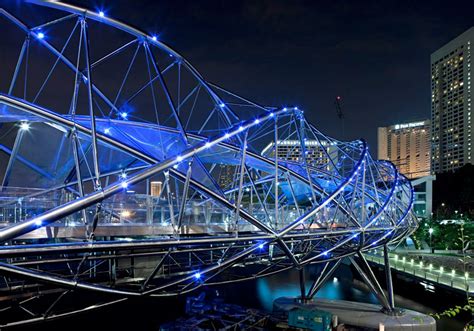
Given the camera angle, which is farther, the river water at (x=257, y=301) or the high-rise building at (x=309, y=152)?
the high-rise building at (x=309, y=152)

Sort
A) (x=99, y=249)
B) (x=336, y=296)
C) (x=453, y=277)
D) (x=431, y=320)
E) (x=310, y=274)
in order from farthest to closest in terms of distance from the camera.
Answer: (x=310, y=274), (x=336, y=296), (x=453, y=277), (x=431, y=320), (x=99, y=249)

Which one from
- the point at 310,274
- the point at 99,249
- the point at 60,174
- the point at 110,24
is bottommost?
the point at 310,274

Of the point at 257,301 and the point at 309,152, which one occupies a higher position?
the point at 309,152

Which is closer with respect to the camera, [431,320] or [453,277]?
[431,320]

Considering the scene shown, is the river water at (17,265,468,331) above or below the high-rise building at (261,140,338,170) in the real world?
below

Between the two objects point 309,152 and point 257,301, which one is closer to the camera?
point 257,301

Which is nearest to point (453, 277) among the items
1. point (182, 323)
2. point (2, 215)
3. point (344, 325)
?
point (344, 325)

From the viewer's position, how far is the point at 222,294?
5706 cm

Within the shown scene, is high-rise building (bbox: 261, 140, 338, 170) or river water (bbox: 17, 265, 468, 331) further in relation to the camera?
high-rise building (bbox: 261, 140, 338, 170)

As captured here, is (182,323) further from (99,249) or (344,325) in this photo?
(99,249)

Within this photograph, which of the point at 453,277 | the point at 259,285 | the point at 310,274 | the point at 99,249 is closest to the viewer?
the point at 99,249

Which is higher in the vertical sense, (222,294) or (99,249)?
(99,249)

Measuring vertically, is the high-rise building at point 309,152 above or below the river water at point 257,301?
above

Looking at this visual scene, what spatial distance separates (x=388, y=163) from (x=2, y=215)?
4817 cm
